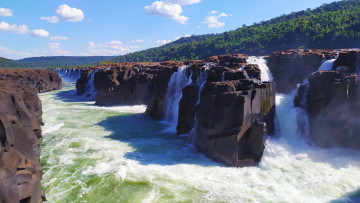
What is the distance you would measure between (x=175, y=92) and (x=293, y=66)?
10.9 meters

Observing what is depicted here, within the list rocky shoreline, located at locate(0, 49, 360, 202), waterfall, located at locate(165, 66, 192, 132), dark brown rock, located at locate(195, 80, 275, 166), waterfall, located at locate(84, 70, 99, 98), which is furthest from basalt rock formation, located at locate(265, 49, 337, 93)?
waterfall, located at locate(84, 70, 99, 98)

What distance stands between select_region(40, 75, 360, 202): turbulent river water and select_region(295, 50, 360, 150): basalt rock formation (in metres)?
0.70

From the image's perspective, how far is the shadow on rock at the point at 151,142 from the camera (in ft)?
47.0

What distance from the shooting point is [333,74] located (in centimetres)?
1540

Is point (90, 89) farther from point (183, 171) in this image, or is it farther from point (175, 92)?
point (183, 171)

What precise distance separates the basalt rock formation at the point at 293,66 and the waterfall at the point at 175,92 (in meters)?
8.40

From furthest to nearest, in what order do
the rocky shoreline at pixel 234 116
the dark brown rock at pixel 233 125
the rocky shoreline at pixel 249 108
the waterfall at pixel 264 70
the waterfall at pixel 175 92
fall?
the waterfall at pixel 264 70 → the waterfall at pixel 175 92 → the rocky shoreline at pixel 249 108 → the dark brown rock at pixel 233 125 → the rocky shoreline at pixel 234 116

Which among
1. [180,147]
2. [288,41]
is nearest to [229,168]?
[180,147]

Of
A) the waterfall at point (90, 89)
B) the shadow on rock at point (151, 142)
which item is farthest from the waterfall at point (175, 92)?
the waterfall at point (90, 89)

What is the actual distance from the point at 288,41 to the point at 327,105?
50.7 m

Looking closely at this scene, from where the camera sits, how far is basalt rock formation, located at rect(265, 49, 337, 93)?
22172 mm

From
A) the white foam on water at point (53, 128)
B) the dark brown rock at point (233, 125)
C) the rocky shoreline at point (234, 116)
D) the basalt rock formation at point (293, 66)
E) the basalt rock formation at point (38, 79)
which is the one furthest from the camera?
the basalt rock formation at point (38, 79)

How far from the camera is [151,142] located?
1777cm

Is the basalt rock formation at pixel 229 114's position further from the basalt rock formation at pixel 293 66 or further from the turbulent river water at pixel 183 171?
the basalt rock formation at pixel 293 66
